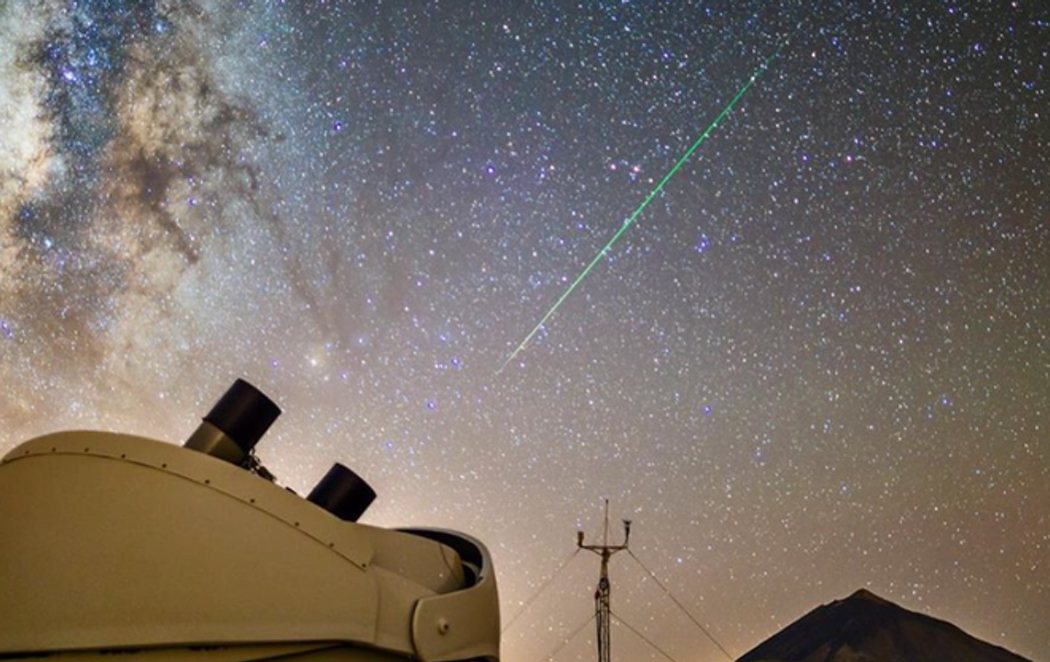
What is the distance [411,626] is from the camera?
264cm

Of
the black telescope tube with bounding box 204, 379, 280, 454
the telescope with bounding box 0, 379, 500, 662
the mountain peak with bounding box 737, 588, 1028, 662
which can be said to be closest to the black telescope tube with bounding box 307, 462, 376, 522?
the black telescope tube with bounding box 204, 379, 280, 454

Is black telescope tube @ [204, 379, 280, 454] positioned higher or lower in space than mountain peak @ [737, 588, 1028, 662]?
lower

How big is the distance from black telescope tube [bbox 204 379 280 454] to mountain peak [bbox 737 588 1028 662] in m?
83.1

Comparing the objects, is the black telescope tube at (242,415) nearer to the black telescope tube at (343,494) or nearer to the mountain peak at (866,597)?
the black telescope tube at (343,494)

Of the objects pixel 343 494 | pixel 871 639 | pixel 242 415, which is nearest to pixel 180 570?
pixel 242 415

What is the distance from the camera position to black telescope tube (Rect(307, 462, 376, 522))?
10.9 ft

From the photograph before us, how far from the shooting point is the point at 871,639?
80.9 meters

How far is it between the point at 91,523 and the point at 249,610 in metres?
0.48

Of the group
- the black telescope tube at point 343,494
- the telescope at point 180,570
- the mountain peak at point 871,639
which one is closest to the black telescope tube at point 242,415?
the black telescope tube at point 343,494

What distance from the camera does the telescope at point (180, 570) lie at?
7.37 ft

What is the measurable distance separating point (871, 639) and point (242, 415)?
8946 centimetres

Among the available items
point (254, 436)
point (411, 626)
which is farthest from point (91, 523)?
point (411, 626)

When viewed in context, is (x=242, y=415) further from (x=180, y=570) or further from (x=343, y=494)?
(x=180, y=570)

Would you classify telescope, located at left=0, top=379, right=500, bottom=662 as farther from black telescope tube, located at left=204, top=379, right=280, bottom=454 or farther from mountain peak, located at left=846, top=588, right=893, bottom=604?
mountain peak, located at left=846, top=588, right=893, bottom=604
